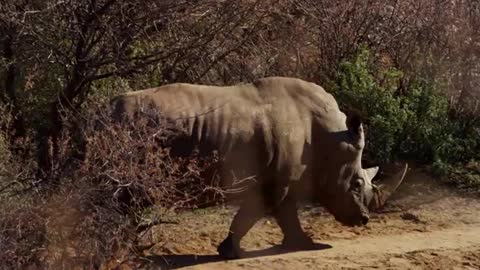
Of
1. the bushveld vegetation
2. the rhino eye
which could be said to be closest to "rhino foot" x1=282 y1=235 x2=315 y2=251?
the rhino eye

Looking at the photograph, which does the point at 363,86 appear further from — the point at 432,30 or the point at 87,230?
the point at 87,230

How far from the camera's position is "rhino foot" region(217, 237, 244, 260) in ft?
34.1

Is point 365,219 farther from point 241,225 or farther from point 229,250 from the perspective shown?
point 229,250

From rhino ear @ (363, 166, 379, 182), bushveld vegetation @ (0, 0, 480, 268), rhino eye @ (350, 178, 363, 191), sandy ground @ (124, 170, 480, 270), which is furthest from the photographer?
rhino ear @ (363, 166, 379, 182)

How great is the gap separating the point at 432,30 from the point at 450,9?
1.36 ft

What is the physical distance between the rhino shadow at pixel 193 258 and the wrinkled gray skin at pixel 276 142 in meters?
0.11

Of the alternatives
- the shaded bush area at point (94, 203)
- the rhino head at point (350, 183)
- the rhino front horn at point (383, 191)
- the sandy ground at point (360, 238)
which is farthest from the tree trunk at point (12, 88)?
the rhino front horn at point (383, 191)

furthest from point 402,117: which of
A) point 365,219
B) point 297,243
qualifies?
point 297,243

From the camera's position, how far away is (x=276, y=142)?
33.9 ft

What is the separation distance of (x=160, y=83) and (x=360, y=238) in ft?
9.76

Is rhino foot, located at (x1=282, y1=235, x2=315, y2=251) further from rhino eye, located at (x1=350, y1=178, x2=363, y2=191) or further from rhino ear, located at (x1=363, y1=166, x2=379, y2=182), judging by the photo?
rhino ear, located at (x1=363, y1=166, x2=379, y2=182)

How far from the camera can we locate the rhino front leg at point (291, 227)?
35.7 feet

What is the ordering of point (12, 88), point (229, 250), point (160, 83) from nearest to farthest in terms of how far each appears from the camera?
1. point (229, 250)
2. point (12, 88)
3. point (160, 83)

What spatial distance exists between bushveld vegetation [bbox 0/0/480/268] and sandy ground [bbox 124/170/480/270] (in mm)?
639
